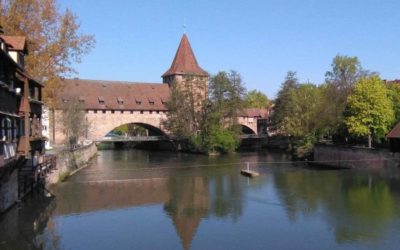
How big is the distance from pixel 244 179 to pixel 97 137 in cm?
3380

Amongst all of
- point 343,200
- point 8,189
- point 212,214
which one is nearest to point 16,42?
point 8,189

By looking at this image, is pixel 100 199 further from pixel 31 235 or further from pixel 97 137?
pixel 97 137

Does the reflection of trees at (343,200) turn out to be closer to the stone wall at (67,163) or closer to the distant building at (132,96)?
the stone wall at (67,163)

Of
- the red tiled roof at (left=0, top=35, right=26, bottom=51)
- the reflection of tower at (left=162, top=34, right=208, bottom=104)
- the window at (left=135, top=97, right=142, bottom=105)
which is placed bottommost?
the red tiled roof at (left=0, top=35, right=26, bottom=51)

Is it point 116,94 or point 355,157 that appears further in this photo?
point 116,94

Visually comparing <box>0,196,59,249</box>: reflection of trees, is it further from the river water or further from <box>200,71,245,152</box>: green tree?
<box>200,71,245,152</box>: green tree

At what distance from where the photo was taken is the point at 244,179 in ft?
108

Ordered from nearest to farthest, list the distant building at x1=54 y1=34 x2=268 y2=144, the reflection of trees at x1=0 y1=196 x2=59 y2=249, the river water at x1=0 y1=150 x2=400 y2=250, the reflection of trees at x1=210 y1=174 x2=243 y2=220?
the reflection of trees at x1=0 y1=196 x2=59 y2=249 < the river water at x1=0 y1=150 x2=400 y2=250 < the reflection of trees at x1=210 y1=174 x2=243 y2=220 < the distant building at x1=54 y1=34 x2=268 y2=144

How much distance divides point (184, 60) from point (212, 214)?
51455 millimetres

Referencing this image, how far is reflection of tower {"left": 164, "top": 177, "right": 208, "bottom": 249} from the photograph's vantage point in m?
18.6

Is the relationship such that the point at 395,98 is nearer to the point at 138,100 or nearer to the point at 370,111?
the point at 370,111

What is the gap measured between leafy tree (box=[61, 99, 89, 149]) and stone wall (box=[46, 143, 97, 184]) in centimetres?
612

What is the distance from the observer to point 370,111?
3950 centimetres

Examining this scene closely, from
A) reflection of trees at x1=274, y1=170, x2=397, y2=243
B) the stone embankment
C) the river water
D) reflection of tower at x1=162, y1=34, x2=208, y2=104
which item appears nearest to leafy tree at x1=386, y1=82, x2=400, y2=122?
the stone embankment
